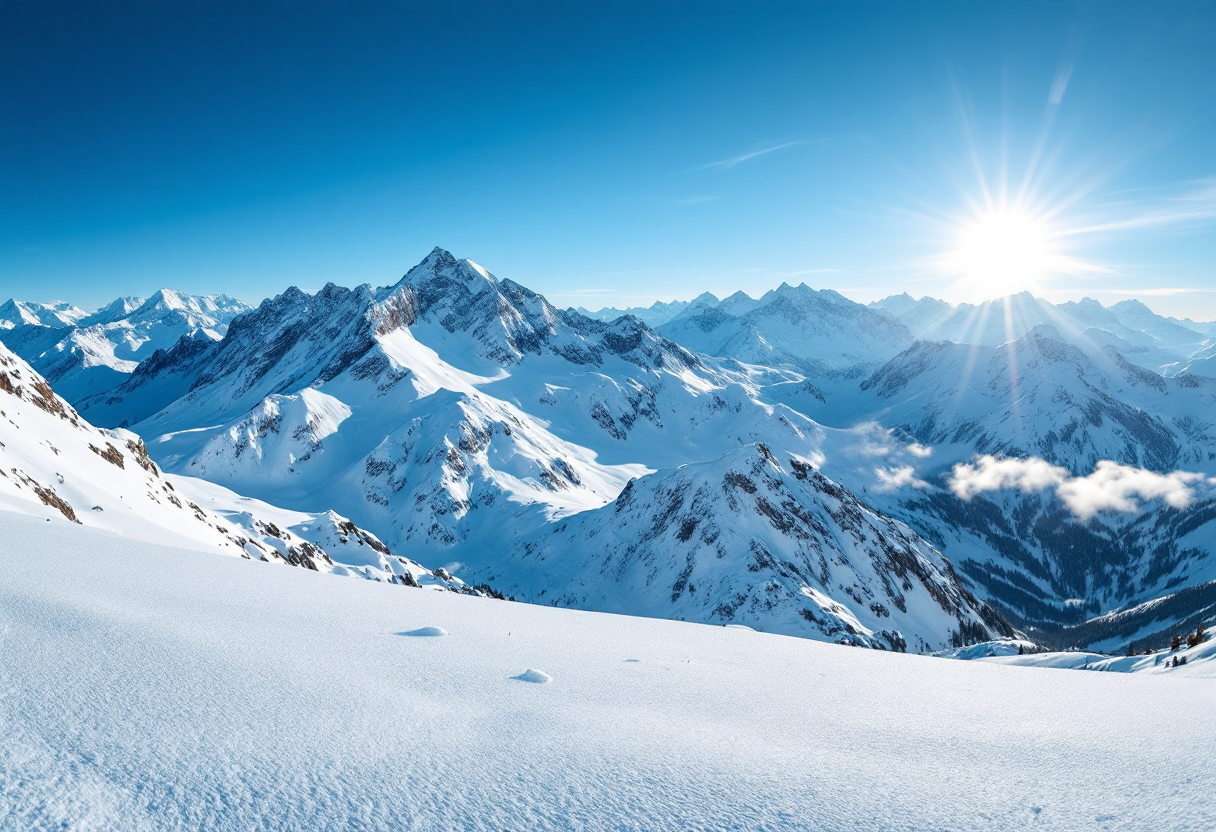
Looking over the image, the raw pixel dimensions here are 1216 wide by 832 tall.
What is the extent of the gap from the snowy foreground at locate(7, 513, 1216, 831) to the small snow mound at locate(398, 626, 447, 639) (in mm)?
53

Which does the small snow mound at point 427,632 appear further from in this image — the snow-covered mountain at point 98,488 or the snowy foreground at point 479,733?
the snow-covered mountain at point 98,488

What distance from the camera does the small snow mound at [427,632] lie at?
8648 mm

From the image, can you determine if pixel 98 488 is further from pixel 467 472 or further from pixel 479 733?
pixel 467 472

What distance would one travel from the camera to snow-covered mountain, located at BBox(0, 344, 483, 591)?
2375 centimetres

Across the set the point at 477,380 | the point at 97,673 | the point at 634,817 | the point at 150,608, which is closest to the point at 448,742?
the point at 634,817

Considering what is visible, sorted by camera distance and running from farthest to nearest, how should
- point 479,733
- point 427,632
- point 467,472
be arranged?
point 467,472 → point 427,632 → point 479,733

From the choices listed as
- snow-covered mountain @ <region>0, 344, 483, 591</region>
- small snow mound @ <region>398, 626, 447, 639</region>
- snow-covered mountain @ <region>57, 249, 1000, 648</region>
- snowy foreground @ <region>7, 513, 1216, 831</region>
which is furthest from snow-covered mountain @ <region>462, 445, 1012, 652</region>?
small snow mound @ <region>398, 626, 447, 639</region>

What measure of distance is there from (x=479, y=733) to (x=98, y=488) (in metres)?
36.5

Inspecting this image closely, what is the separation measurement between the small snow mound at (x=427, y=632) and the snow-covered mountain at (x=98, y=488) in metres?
12.2

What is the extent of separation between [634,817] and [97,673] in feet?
16.3

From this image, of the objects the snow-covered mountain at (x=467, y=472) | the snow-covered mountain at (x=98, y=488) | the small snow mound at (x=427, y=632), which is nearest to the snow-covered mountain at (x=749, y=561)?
the snow-covered mountain at (x=467, y=472)

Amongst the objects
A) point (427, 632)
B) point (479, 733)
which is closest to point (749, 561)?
point (427, 632)

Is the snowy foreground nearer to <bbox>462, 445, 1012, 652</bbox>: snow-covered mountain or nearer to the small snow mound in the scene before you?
the small snow mound

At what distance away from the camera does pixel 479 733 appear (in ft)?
16.9
